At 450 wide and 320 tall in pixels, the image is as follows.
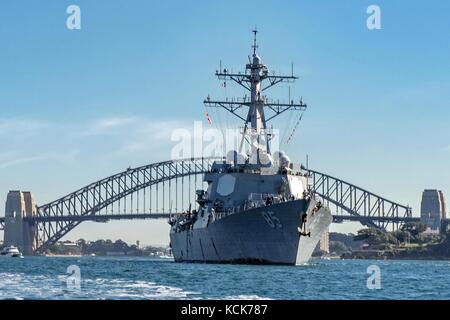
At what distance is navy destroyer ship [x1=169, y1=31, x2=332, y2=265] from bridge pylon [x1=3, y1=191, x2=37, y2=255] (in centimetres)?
9292

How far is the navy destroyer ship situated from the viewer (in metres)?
53.3

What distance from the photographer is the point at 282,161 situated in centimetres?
6209

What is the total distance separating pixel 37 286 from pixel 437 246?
381ft

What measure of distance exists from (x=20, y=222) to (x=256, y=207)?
391 feet

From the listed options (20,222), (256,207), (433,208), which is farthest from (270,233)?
(433,208)

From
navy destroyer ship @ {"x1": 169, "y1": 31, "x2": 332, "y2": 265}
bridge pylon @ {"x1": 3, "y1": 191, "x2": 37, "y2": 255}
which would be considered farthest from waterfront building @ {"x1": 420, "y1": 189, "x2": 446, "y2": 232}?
navy destroyer ship @ {"x1": 169, "y1": 31, "x2": 332, "y2": 265}

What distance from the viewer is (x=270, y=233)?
53.9 metres

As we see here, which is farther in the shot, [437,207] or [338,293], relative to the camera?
[437,207]

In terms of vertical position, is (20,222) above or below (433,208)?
below

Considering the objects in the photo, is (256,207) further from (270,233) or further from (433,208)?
(433,208)

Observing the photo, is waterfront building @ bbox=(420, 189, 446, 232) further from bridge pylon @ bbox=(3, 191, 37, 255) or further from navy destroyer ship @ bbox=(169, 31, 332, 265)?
navy destroyer ship @ bbox=(169, 31, 332, 265)
